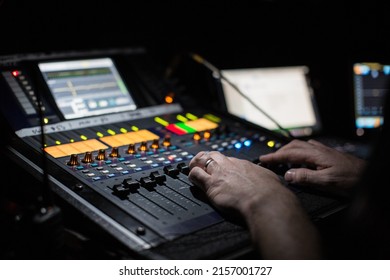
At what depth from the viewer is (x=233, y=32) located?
2.64 metres

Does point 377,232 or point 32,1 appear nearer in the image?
point 377,232

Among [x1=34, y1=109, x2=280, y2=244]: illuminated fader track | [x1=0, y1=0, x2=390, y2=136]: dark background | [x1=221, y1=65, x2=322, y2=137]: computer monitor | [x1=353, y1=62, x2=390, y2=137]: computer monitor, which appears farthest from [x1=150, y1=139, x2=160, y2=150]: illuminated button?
[x1=353, y1=62, x2=390, y2=137]: computer monitor

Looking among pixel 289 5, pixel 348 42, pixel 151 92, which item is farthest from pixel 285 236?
pixel 348 42

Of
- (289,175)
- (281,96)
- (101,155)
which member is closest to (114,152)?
(101,155)

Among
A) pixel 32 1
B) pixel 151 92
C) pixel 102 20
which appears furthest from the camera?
pixel 102 20

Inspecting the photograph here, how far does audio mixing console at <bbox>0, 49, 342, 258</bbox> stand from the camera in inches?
45.3

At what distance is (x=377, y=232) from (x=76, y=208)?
69 cm

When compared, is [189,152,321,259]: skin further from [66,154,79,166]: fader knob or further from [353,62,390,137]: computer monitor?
[353,62,390,137]: computer monitor

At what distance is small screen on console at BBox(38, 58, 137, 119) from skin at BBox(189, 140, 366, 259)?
0.56 meters

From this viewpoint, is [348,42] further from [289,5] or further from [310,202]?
[310,202]

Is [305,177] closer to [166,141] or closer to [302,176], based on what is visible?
[302,176]

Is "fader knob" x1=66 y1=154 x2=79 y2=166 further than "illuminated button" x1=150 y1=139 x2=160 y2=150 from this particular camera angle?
No

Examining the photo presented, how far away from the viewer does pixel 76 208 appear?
1185mm

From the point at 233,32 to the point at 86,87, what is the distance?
1089 mm
